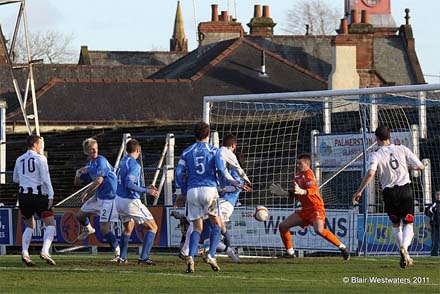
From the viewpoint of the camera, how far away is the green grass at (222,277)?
14.3 m

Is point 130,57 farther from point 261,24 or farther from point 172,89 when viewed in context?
point 172,89

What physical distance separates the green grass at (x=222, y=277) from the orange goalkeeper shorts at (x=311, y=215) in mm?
663

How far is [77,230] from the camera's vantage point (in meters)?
25.7

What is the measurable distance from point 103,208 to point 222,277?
12.2 ft

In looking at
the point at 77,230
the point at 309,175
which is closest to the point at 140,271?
the point at 309,175

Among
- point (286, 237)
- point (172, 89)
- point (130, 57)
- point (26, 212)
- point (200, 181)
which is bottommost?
point (286, 237)

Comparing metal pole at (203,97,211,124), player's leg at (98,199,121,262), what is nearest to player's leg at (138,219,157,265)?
player's leg at (98,199,121,262)

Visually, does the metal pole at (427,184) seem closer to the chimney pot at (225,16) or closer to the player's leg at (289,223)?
the player's leg at (289,223)

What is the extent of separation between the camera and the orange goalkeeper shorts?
61.5ft

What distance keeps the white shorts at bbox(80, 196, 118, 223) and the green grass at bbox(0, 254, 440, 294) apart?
699 mm

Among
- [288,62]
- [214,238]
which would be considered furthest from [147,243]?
[288,62]

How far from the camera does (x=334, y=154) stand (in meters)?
26.0

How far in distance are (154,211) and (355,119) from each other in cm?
851

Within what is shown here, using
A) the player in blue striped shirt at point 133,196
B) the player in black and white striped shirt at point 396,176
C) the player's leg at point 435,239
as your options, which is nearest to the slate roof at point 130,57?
the player's leg at point 435,239
